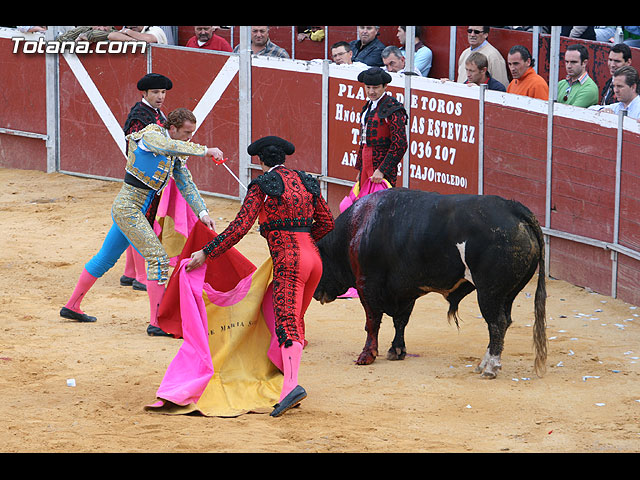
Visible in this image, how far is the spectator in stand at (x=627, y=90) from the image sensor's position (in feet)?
28.9

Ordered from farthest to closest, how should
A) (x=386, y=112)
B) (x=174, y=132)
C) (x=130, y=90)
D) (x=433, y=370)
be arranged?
(x=130, y=90), (x=386, y=112), (x=174, y=132), (x=433, y=370)

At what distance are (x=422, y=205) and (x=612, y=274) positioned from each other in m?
2.61

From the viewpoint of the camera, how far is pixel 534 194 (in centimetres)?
989

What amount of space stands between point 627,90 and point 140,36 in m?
6.40

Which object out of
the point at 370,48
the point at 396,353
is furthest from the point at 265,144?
the point at 370,48

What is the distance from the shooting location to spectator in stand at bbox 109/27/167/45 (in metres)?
13.2

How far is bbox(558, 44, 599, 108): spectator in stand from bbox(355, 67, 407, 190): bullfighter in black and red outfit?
5.59 ft

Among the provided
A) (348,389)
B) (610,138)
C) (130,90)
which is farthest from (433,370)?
(130,90)

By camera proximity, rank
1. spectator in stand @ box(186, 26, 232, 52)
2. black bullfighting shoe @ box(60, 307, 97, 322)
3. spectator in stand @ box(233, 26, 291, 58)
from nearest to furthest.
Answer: black bullfighting shoe @ box(60, 307, 97, 322), spectator in stand @ box(233, 26, 291, 58), spectator in stand @ box(186, 26, 232, 52)

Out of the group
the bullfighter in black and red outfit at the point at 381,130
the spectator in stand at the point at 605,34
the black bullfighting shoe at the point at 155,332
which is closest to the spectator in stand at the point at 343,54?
the spectator in stand at the point at 605,34

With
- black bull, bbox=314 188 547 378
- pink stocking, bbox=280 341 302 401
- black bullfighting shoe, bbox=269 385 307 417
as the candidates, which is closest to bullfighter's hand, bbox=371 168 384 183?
black bull, bbox=314 188 547 378

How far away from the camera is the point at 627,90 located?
8891mm

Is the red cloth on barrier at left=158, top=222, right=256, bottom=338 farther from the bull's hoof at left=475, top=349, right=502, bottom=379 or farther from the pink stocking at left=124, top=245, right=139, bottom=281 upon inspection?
the pink stocking at left=124, top=245, right=139, bottom=281

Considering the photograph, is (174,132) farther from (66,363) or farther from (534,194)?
(534,194)
